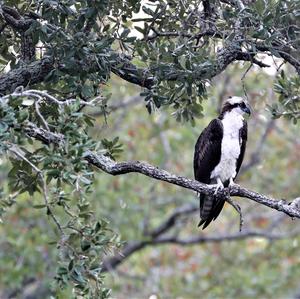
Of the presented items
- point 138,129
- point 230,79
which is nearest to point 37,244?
point 138,129

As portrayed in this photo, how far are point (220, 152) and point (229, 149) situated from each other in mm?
69

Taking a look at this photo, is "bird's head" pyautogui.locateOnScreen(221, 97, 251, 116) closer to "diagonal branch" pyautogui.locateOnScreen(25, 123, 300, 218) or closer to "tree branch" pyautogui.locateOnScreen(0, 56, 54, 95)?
"diagonal branch" pyautogui.locateOnScreen(25, 123, 300, 218)

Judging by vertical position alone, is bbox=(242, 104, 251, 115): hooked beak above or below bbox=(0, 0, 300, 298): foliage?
above

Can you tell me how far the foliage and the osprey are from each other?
0.82 m

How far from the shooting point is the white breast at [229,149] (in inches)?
240

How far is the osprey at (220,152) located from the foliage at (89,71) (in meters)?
0.82

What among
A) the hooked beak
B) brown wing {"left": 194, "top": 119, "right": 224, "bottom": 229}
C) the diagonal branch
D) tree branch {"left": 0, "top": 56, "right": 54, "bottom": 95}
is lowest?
the diagonal branch

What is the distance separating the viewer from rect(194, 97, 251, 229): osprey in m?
6.07

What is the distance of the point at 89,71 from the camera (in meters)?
4.54

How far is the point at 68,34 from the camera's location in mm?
4383

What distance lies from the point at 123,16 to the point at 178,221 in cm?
513

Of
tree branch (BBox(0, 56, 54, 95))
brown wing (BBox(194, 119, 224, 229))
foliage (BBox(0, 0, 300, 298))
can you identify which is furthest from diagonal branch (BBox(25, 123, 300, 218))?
brown wing (BBox(194, 119, 224, 229))

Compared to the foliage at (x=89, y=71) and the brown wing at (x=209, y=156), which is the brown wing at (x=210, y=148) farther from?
the foliage at (x=89, y=71)

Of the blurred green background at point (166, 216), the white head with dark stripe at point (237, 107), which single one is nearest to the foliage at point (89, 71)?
the white head with dark stripe at point (237, 107)
